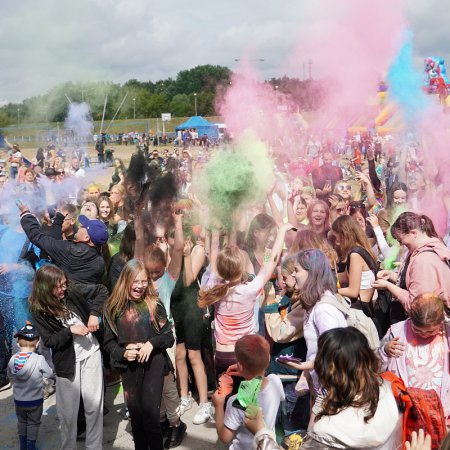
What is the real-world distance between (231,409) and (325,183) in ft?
17.8

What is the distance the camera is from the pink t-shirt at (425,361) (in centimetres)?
318

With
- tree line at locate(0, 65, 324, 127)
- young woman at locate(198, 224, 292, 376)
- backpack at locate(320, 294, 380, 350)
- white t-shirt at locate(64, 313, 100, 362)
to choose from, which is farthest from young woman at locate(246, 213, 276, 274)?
tree line at locate(0, 65, 324, 127)

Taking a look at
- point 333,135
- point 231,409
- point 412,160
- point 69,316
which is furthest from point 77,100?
point 231,409

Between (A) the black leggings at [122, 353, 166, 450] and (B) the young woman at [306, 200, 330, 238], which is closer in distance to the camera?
(A) the black leggings at [122, 353, 166, 450]

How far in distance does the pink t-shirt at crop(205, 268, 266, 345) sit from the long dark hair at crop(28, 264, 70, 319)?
1242mm

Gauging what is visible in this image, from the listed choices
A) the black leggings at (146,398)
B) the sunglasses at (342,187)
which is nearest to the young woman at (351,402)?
the black leggings at (146,398)

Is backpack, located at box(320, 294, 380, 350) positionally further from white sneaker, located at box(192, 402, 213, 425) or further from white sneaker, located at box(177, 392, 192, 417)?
white sneaker, located at box(177, 392, 192, 417)

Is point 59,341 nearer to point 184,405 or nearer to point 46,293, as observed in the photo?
point 46,293

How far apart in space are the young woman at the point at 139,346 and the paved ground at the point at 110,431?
1.99 ft

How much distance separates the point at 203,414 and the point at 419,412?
2.46 metres

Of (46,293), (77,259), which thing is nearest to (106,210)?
(77,259)

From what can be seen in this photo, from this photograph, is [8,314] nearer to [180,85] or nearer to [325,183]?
[325,183]

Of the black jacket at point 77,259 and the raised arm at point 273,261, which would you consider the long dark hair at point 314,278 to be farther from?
the black jacket at point 77,259

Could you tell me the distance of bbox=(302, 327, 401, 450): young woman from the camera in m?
2.31
